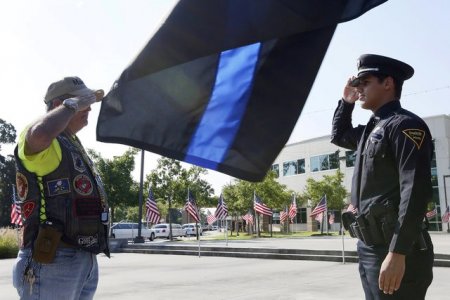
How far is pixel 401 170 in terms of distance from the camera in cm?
262

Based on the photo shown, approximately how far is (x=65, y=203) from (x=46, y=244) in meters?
0.25

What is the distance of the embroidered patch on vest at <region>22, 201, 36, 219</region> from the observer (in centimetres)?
273

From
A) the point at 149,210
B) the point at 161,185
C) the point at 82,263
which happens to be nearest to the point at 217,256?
the point at 149,210

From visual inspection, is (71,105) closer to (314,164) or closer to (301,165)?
(314,164)

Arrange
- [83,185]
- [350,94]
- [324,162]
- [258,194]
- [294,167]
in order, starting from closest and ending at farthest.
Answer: [83,185] → [350,94] → [258,194] → [324,162] → [294,167]

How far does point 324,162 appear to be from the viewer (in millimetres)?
54344

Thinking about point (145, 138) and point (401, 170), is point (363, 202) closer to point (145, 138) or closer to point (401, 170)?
point (401, 170)

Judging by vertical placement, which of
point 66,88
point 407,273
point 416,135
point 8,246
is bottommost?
point 8,246

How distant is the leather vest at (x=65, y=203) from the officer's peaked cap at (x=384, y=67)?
5.80 feet

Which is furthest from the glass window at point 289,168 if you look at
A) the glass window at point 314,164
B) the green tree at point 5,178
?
the green tree at point 5,178

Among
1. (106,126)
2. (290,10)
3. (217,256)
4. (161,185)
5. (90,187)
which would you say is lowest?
(217,256)

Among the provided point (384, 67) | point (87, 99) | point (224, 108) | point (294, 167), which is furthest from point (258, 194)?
point (224, 108)

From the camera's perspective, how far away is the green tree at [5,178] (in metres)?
57.8

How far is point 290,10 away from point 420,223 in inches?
49.3
